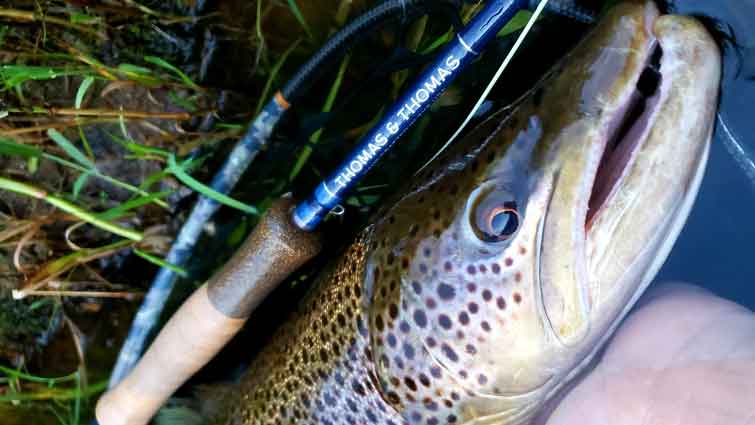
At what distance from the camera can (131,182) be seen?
2.22m

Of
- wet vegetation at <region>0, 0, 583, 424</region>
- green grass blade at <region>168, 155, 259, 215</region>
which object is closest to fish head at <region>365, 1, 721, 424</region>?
wet vegetation at <region>0, 0, 583, 424</region>

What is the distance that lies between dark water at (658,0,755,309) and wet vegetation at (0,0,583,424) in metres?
0.73

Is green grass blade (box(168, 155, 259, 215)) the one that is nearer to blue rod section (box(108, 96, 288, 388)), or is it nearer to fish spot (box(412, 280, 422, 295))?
blue rod section (box(108, 96, 288, 388))

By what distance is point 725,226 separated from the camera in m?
1.60

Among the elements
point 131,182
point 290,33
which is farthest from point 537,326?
point 131,182

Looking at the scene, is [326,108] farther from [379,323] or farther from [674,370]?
[674,370]

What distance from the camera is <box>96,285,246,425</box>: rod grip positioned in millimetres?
1729

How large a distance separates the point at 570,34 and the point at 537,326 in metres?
0.85

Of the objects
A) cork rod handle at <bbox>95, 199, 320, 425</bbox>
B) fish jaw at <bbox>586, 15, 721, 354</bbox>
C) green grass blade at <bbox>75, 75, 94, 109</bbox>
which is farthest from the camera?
green grass blade at <bbox>75, 75, 94, 109</bbox>

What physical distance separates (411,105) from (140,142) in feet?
3.72

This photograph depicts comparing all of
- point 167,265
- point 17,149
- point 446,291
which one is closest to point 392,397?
point 446,291

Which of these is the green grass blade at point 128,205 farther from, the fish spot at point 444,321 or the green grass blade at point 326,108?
the fish spot at point 444,321

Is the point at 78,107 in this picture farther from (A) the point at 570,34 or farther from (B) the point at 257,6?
(A) the point at 570,34

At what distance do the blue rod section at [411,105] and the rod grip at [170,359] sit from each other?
1.23ft
